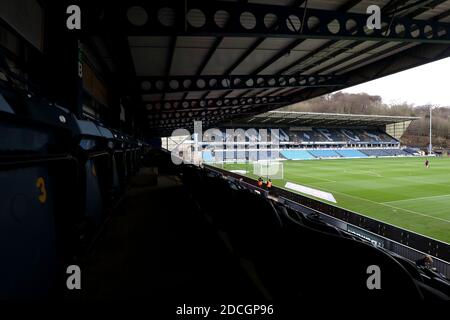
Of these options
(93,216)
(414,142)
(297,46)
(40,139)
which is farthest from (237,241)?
(414,142)

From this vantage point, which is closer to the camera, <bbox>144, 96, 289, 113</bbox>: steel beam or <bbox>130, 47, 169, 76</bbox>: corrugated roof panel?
<bbox>130, 47, 169, 76</bbox>: corrugated roof panel

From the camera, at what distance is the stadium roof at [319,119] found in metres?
51.1

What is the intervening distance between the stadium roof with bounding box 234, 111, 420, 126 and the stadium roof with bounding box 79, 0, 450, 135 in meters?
37.3

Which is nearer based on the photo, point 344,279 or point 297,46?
point 344,279

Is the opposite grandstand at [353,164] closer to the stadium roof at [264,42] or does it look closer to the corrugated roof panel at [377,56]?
the corrugated roof panel at [377,56]

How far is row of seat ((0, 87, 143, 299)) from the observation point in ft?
4.45

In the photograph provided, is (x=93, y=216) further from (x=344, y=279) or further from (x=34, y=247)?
(x=344, y=279)

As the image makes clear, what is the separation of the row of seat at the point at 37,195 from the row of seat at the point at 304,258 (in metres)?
1.45

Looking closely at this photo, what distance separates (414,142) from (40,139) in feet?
346

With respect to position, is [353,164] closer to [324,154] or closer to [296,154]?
[296,154]

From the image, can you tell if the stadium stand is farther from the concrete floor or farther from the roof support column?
the roof support column

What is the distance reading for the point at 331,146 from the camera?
67.1 meters

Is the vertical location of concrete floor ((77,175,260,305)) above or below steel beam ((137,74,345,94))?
below

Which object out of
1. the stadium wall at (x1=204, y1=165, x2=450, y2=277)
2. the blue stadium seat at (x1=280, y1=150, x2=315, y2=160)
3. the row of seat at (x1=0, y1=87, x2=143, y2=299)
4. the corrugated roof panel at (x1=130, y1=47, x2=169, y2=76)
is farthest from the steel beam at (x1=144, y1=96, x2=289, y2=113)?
the blue stadium seat at (x1=280, y1=150, x2=315, y2=160)
